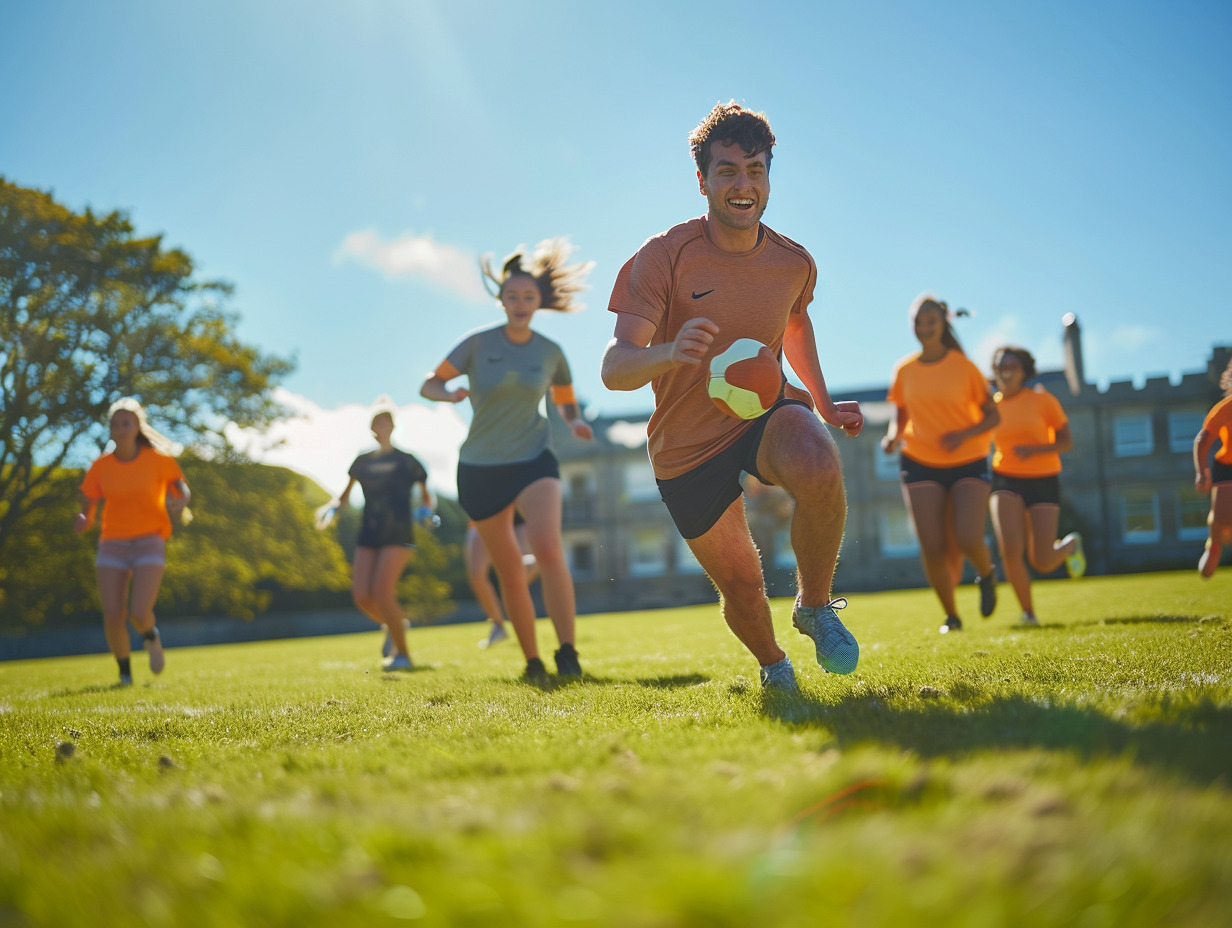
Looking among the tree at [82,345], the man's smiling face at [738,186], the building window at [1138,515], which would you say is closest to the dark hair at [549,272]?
the man's smiling face at [738,186]

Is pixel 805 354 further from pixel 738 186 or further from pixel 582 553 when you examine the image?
pixel 582 553

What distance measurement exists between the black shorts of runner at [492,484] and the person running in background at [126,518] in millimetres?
3596

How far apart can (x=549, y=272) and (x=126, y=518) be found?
4.70 metres

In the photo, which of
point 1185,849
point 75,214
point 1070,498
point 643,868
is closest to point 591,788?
point 643,868

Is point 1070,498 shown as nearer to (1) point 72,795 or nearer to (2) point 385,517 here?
(2) point 385,517

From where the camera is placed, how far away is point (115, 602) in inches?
333

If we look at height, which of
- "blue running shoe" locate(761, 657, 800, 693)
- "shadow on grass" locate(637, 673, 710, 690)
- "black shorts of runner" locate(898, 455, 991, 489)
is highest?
"black shorts of runner" locate(898, 455, 991, 489)

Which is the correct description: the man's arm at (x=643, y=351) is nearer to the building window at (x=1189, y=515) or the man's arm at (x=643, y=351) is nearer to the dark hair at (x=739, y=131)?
the dark hair at (x=739, y=131)

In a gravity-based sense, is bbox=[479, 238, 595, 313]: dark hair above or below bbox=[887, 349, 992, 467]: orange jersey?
above

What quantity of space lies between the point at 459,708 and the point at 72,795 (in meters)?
1.89

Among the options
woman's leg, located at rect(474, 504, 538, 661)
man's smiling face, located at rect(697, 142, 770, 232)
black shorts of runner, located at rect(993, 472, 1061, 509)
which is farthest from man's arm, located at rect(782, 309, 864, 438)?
black shorts of runner, located at rect(993, 472, 1061, 509)

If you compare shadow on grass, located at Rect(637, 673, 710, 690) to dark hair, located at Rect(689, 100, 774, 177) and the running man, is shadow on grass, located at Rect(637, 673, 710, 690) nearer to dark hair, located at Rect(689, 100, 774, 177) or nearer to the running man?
the running man

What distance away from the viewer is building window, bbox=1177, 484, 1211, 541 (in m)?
42.3

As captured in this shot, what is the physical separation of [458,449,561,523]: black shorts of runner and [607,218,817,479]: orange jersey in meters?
2.00
